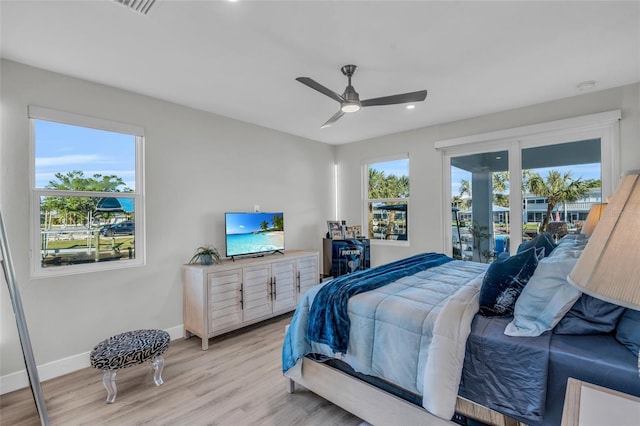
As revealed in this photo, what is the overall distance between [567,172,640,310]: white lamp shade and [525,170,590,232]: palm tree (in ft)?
11.1

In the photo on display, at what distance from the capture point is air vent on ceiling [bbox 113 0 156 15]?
1.75 m

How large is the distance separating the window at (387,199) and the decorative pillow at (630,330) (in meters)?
3.41

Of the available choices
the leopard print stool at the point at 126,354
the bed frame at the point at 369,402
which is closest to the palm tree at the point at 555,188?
the bed frame at the point at 369,402

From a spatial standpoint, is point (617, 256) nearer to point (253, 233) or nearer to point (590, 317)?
point (590, 317)

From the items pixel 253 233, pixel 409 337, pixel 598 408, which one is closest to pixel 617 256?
pixel 598 408

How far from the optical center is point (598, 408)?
39.2 inches

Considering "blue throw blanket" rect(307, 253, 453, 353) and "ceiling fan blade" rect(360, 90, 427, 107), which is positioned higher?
"ceiling fan blade" rect(360, 90, 427, 107)

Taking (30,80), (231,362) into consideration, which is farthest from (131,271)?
(30,80)

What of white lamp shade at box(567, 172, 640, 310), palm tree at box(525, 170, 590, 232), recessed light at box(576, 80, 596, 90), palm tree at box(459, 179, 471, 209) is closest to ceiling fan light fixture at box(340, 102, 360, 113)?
white lamp shade at box(567, 172, 640, 310)

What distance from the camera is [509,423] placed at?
145 centimetres

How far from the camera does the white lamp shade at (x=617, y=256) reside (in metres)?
0.68

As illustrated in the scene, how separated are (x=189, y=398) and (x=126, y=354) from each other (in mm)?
582

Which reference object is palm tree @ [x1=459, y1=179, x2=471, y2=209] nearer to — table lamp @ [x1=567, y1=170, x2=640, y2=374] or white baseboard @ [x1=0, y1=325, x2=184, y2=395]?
table lamp @ [x1=567, y1=170, x2=640, y2=374]

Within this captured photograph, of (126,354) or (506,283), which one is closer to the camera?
(506,283)
